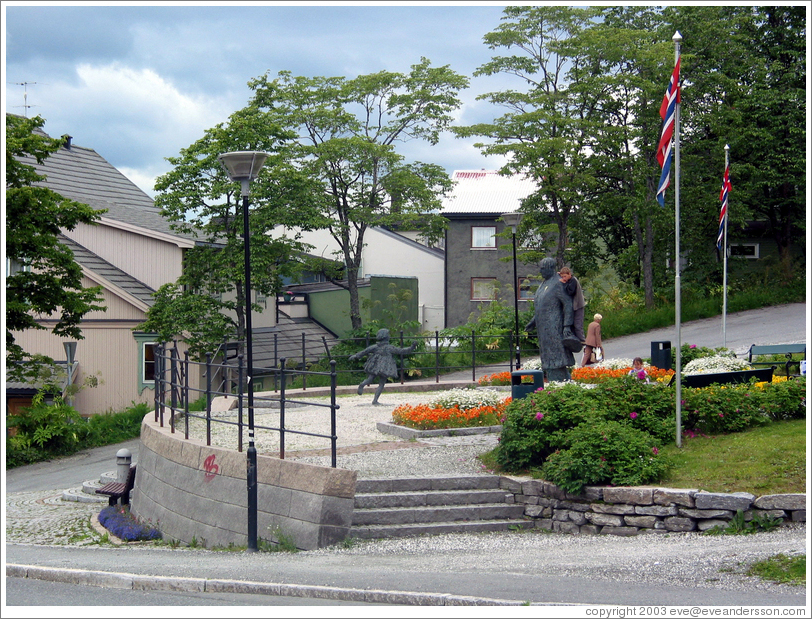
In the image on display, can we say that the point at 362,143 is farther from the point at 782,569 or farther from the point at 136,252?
the point at 782,569

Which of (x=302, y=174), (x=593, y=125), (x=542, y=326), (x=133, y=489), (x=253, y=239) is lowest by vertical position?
(x=133, y=489)

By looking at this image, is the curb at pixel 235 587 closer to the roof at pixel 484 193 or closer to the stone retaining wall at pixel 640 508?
the stone retaining wall at pixel 640 508

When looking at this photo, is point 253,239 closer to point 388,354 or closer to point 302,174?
point 302,174

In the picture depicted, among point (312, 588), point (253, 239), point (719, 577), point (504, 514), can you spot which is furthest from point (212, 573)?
point (253, 239)

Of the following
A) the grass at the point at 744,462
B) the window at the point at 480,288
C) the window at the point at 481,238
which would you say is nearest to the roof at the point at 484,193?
the window at the point at 481,238

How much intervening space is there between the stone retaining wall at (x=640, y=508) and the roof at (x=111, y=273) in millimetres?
20553

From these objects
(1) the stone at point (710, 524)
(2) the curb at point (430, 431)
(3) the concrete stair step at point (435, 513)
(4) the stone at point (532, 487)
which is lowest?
(3) the concrete stair step at point (435, 513)

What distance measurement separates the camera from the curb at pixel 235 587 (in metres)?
6.99

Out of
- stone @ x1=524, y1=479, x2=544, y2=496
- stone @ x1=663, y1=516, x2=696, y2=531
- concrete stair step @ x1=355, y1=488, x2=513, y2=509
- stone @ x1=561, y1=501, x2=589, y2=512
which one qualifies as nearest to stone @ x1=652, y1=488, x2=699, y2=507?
stone @ x1=663, y1=516, x2=696, y2=531

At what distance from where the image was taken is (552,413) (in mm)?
11203

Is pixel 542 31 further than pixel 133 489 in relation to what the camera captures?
Yes

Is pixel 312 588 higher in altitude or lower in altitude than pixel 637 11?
lower

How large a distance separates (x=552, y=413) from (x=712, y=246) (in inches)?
1047

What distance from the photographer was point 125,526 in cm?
1251
